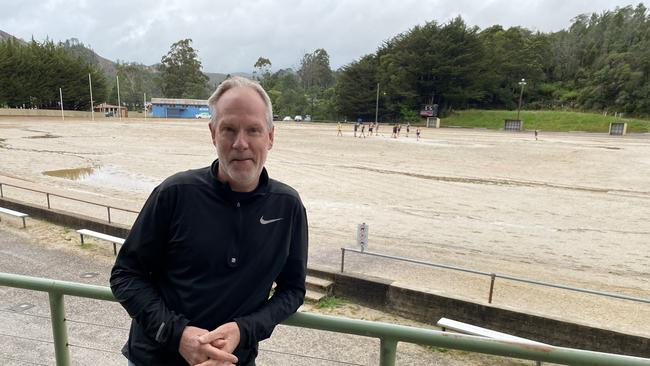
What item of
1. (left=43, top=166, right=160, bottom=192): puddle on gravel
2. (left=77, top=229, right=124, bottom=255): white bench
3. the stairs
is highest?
(left=77, top=229, right=124, bottom=255): white bench

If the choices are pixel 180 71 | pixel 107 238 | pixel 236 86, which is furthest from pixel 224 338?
pixel 180 71

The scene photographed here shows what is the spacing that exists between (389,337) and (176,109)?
9217cm

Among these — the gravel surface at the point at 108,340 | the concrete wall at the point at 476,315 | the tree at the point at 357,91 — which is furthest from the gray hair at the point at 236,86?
the tree at the point at 357,91

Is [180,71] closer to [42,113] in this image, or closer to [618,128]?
[42,113]

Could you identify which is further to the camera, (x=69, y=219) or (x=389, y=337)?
(x=69, y=219)

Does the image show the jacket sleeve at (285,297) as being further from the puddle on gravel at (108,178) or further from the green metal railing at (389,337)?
the puddle on gravel at (108,178)

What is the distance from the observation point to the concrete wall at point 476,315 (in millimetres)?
5609

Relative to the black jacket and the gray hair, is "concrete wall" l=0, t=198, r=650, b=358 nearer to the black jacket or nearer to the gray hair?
the black jacket

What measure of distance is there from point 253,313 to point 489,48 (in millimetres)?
87674

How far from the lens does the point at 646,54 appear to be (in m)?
69.1

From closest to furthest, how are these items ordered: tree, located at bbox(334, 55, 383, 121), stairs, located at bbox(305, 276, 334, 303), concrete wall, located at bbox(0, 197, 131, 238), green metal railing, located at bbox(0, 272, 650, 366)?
green metal railing, located at bbox(0, 272, 650, 366) < stairs, located at bbox(305, 276, 334, 303) < concrete wall, located at bbox(0, 197, 131, 238) < tree, located at bbox(334, 55, 383, 121)

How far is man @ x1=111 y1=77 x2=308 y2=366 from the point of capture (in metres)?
1.61

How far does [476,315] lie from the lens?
6348 mm

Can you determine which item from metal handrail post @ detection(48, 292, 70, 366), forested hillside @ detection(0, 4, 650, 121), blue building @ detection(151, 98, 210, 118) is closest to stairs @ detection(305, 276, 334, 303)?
metal handrail post @ detection(48, 292, 70, 366)
